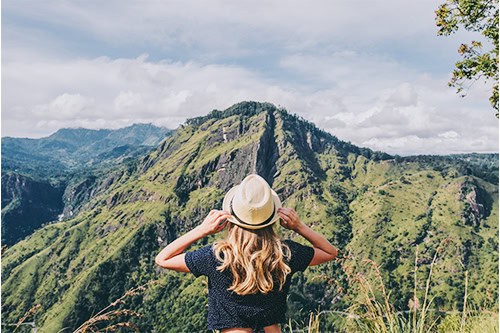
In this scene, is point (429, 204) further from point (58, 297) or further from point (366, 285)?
point (366, 285)

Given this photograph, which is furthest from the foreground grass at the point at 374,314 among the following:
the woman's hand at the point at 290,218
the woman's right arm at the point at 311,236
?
the woman's hand at the point at 290,218

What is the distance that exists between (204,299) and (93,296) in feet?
141

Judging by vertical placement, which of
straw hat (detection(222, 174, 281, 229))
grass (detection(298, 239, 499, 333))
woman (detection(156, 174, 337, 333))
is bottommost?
grass (detection(298, 239, 499, 333))

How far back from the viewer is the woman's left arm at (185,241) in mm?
3256

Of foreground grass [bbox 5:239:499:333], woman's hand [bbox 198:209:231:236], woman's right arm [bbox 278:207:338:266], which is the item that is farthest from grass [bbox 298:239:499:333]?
woman's hand [bbox 198:209:231:236]

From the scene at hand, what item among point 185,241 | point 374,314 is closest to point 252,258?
point 185,241

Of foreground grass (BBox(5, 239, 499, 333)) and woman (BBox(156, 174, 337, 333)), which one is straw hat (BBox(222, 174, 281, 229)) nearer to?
woman (BBox(156, 174, 337, 333))

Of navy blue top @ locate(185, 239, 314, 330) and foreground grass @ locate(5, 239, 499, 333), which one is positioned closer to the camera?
navy blue top @ locate(185, 239, 314, 330)

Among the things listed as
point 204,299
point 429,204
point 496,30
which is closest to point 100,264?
point 204,299

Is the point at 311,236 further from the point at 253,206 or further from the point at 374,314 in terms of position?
the point at 374,314

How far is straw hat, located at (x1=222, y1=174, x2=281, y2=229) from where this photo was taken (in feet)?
10.3

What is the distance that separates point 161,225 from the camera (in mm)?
194750

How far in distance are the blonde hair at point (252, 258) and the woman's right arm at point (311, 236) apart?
0.20 metres

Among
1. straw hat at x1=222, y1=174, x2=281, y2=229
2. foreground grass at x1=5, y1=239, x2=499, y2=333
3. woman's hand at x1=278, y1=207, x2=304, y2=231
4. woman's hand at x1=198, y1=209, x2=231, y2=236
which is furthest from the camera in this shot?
foreground grass at x1=5, y1=239, x2=499, y2=333
